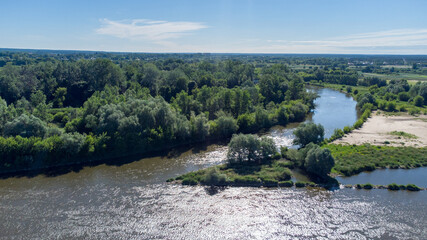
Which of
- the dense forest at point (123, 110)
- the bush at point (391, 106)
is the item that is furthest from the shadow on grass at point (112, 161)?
the bush at point (391, 106)

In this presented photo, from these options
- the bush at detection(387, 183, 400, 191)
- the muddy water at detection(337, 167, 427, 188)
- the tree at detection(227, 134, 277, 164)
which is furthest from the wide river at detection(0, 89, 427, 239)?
the tree at detection(227, 134, 277, 164)

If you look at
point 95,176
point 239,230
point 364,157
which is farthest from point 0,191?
point 364,157

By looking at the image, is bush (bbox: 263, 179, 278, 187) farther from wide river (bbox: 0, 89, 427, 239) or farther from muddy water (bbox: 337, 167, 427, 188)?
muddy water (bbox: 337, 167, 427, 188)

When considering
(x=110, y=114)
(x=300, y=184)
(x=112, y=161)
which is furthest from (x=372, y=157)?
(x=110, y=114)

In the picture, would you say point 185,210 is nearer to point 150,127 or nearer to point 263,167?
point 263,167

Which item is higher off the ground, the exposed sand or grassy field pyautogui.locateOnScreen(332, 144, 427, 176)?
the exposed sand

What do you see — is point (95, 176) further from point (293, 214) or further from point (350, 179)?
point (350, 179)

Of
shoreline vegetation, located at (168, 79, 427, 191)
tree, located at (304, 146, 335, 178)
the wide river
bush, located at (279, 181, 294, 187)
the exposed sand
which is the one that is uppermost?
tree, located at (304, 146, 335, 178)
